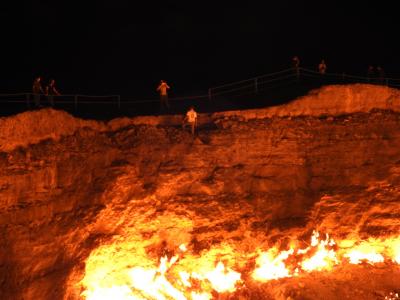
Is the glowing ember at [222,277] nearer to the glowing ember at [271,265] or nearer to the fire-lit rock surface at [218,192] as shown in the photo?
the fire-lit rock surface at [218,192]

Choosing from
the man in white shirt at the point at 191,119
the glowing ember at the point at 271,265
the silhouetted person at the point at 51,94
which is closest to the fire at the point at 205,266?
the glowing ember at the point at 271,265

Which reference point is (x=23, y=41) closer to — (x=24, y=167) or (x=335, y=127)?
(x=24, y=167)

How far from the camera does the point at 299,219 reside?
1459 centimetres

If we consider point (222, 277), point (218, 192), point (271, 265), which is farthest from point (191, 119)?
point (271, 265)

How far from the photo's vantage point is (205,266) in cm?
1393

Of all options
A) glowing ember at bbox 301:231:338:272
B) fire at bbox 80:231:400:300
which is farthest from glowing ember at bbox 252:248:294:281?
glowing ember at bbox 301:231:338:272

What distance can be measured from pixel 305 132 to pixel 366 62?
20506 millimetres

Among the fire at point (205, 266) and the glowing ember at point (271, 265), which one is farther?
the glowing ember at point (271, 265)

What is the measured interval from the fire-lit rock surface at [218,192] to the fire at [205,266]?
70 mm

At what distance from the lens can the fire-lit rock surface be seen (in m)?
12.0

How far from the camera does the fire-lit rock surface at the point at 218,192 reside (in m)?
12.0

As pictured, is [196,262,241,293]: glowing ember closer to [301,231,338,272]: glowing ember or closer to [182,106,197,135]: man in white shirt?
[301,231,338,272]: glowing ember

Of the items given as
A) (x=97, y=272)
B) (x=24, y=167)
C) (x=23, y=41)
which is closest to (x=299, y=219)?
(x=97, y=272)

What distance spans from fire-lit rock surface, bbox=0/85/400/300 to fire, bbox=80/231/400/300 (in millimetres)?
70
